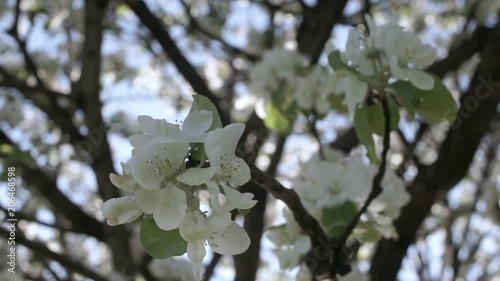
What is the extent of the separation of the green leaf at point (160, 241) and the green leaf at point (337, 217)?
48 centimetres

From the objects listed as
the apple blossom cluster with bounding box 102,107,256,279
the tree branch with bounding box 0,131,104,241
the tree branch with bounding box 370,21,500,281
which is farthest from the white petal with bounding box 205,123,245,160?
the tree branch with bounding box 0,131,104,241

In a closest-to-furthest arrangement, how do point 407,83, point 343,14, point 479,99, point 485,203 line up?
point 407,83 < point 479,99 < point 343,14 < point 485,203

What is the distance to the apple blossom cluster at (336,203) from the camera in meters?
1.29

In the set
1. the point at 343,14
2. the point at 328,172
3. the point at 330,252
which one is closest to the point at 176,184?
the point at 330,252

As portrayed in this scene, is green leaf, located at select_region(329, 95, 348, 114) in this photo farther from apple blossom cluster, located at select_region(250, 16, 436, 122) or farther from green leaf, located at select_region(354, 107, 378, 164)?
green leaf, located at select_region(354, 107, 378, 164)

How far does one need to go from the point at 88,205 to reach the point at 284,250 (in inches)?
132

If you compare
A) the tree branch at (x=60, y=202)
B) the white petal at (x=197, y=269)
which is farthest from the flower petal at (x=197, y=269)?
the tree branch at (x=60, y=202)

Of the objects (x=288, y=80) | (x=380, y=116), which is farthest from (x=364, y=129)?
(x=288, y=80)

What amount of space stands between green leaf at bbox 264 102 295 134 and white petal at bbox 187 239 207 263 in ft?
3.67

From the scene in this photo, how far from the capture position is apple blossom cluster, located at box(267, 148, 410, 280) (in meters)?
1.29

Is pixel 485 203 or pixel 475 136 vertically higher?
pixel 475 136

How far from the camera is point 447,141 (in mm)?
2244

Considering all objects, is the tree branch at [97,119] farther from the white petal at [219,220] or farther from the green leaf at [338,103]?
the white petal at [219,220]

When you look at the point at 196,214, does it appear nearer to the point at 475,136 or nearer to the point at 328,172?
the point at 328,172
